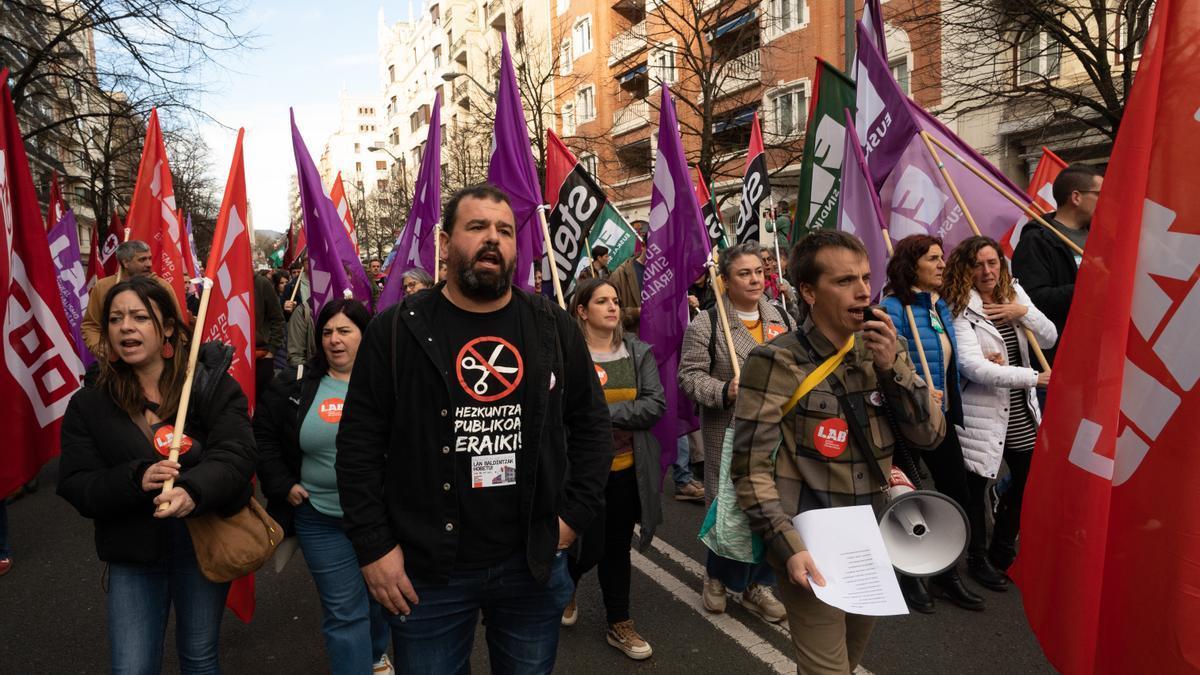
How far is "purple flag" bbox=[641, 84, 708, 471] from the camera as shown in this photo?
4.92 meters

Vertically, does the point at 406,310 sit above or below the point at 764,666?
above

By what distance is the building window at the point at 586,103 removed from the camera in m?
34.8

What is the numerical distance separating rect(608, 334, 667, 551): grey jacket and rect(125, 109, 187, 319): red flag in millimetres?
3623

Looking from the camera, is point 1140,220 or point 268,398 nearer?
point 1140,220

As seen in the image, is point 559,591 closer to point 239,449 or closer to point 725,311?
point 239,449

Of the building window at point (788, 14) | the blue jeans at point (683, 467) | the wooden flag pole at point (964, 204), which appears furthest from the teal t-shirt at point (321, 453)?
the building window at point (788, 14)

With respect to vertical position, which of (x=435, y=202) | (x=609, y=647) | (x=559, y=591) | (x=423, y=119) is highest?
(x=423, y=119)

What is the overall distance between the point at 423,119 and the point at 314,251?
5801 cm

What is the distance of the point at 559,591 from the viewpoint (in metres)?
2.35

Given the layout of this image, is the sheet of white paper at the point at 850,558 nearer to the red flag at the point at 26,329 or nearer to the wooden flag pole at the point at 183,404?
the wooden flag pole at the point at 183,404

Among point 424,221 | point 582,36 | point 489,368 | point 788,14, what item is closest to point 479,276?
point 489,368

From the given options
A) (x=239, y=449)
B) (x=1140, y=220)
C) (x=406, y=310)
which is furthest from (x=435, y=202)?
(x=1140, y=220)

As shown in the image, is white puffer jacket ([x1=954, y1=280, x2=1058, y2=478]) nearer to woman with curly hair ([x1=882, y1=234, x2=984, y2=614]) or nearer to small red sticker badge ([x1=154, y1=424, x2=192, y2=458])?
woman with curly hair ([x1=882, y1=234, x2=984, y2=614])

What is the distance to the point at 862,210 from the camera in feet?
14.9
